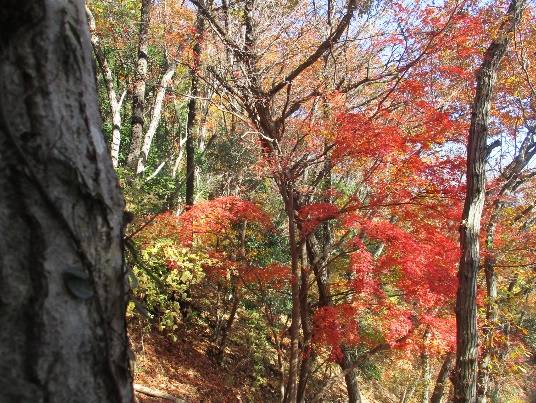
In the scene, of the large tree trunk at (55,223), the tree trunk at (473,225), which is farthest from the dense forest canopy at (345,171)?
the large tree trunk at (55,223)

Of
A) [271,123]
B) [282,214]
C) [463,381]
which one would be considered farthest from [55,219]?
[282,214]

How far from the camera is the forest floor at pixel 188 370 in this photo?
639 centimetres

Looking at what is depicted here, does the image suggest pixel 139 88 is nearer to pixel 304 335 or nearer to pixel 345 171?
pixel 345 171

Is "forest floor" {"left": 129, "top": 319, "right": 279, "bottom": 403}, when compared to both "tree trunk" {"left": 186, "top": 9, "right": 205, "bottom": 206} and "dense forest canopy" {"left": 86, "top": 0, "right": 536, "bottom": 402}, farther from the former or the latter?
"tree trunk" {"left": 186, "top": 9, "right": 205, "bottom": 206}

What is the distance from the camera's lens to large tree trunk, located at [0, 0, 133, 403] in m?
0.64

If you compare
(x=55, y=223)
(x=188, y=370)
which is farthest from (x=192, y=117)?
(x=55, y=223)

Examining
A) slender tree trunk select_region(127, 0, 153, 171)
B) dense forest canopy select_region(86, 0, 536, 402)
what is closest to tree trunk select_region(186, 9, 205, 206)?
dense forest canopy select_region(86, 0, 536, 402)

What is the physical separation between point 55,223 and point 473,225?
4.71m

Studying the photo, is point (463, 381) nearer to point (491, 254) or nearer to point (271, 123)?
point (491, 254)

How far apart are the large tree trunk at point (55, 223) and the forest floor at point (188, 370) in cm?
536

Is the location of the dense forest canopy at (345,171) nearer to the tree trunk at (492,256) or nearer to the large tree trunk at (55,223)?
the tree trunk at (492,256)

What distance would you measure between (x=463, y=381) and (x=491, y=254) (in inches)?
130

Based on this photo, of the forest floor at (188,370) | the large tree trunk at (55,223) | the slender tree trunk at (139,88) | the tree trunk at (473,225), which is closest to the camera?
the large tree trunk at (55,223)

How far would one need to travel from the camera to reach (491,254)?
22.1 feet
